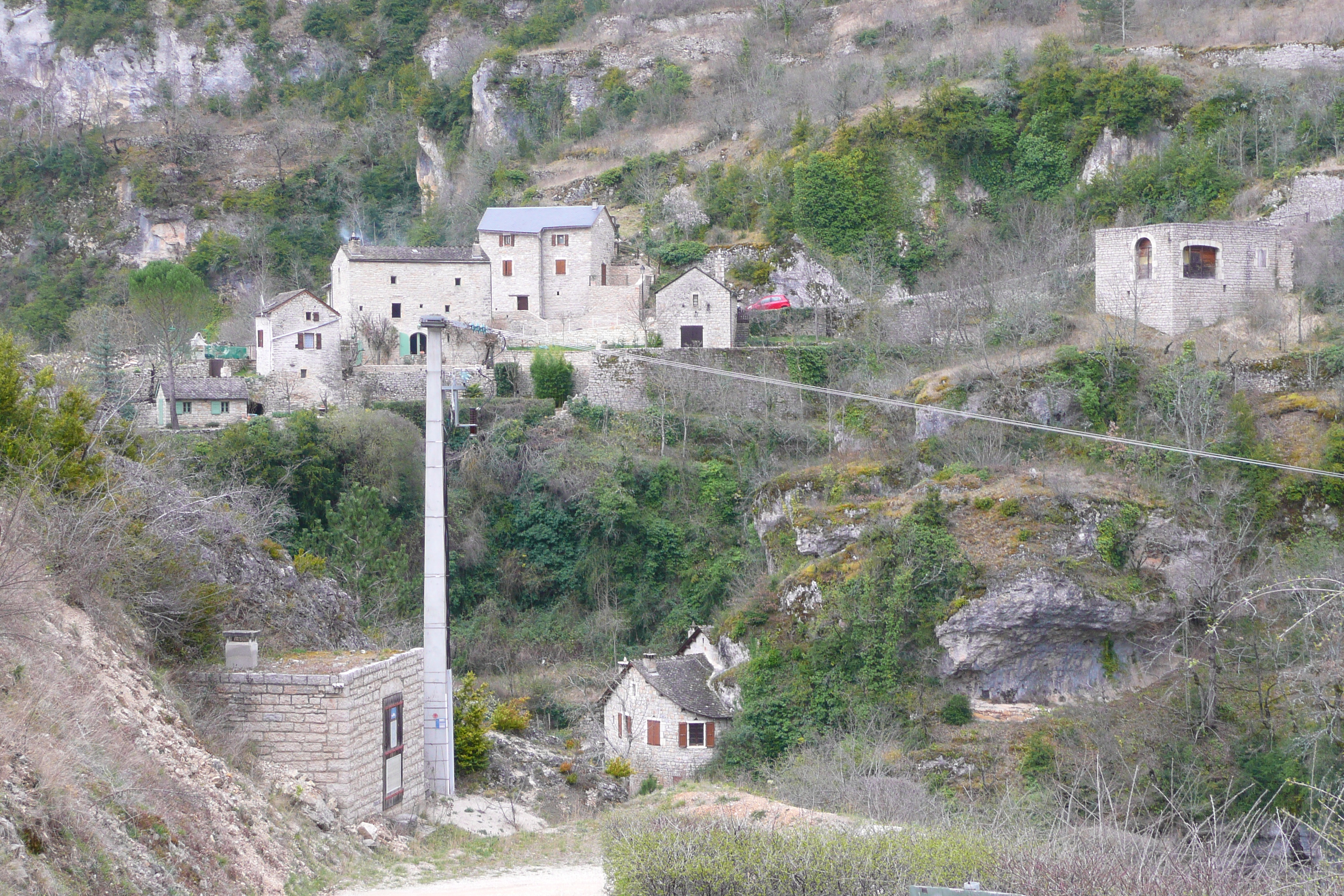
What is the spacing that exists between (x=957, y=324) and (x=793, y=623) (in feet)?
43.8

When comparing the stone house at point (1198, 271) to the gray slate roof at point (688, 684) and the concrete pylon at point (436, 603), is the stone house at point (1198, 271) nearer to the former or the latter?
the gray slate roof at point (688, 684)

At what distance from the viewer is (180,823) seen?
8.86m

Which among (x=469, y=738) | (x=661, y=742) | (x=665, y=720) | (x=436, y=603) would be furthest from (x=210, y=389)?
(x=469, y=738)

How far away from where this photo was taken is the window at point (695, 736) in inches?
1021

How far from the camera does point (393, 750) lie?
12891 millimetres

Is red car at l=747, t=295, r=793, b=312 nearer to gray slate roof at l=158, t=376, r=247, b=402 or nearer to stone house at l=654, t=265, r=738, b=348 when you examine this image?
stone house at l=654, t=265, r=738, b=348

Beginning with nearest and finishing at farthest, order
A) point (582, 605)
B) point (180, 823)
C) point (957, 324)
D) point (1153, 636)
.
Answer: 1. point (180, 823)
2. point (1153, 636)
3. point (582, 605)
4. point (957, 324)

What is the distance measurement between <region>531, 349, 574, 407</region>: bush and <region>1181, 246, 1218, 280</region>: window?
1621 cm

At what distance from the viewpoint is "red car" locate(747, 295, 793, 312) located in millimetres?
40594

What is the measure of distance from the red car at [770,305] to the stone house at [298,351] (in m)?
12.1

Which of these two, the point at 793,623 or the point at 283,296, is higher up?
the point at 283,296

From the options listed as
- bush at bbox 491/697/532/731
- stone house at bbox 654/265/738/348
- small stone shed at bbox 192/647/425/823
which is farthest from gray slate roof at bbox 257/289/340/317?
small stone shed at bbox 192/647/425/823

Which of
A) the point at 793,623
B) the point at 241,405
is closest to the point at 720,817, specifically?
the point at 793,623

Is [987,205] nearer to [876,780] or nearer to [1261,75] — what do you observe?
[1261,75]
